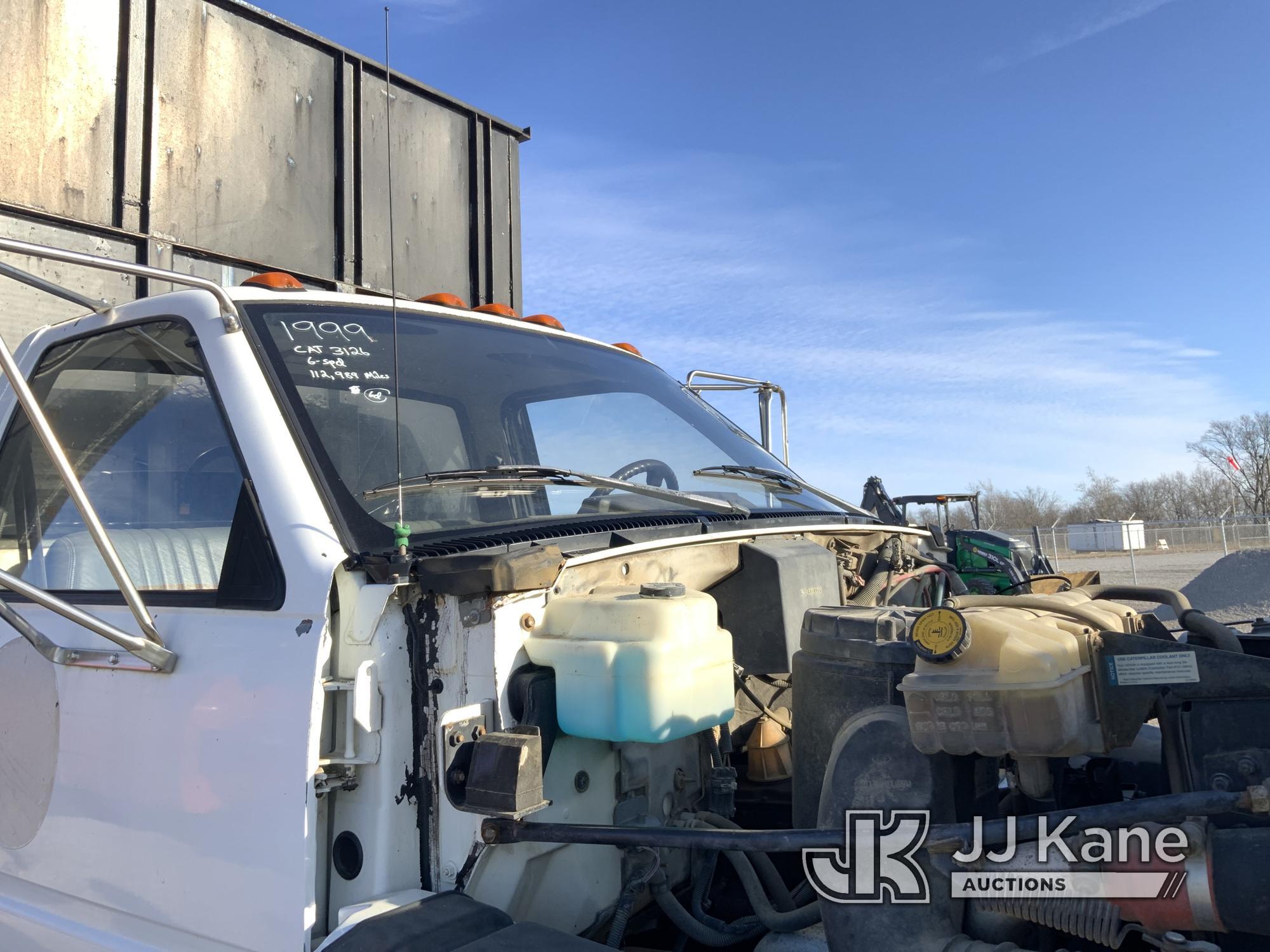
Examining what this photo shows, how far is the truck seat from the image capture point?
2111 mm

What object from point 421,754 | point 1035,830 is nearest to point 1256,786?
point 1035,830

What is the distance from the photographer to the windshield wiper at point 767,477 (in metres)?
2.98

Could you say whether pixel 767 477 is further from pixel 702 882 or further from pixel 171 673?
pixel 171 673

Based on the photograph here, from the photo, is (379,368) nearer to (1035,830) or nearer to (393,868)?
(393,868)

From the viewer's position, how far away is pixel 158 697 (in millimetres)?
2004

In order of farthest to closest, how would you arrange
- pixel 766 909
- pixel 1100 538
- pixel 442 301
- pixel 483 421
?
pixel 1100 538, pixel 442 301, pixel 483 421, pixel 766 909

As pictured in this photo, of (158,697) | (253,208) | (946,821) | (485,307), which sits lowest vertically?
(946,821)

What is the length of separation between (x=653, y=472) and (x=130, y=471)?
1369 millimetres

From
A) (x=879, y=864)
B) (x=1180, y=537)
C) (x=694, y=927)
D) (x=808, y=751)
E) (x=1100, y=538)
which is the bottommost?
(x=694, y=927)

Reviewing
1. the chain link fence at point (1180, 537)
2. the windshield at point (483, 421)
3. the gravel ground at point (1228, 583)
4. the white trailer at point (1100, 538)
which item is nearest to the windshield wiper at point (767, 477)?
the windshield at point (483, 421)

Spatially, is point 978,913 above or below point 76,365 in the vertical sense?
below

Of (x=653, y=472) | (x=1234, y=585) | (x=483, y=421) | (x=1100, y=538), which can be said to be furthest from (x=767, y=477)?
(x=1100, y=538)

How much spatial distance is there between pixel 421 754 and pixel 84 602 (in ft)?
3.55

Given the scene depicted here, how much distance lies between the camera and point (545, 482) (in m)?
2.40
